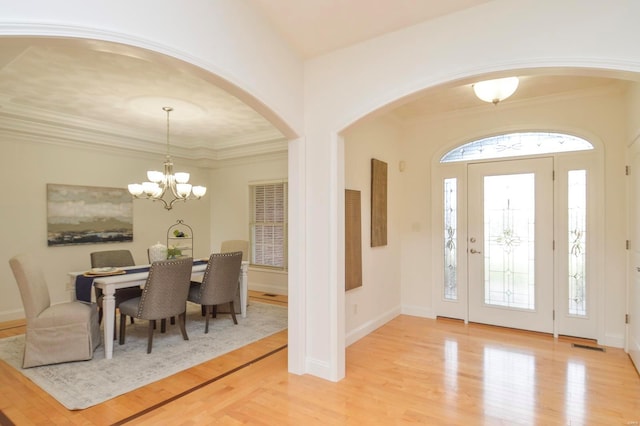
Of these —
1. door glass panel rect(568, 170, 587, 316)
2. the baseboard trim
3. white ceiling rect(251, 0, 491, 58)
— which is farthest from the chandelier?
door glass panel rect(568, 170, 587, 316)

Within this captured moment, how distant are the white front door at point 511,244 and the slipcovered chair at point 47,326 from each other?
14.6 feet

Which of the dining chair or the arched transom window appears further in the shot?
the dining chair

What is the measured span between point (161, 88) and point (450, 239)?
160 inches

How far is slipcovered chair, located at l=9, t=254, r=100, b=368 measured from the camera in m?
3.23

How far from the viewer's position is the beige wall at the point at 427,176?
3.85m

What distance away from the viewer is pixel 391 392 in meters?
2.83

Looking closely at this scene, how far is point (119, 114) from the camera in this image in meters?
4.92

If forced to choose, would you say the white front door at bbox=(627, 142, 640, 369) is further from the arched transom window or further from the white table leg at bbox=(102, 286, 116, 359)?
the white table leg at bbox=(102, 286, 116, 359)

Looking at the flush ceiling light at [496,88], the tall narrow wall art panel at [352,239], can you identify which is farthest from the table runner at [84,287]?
the flush ceiling light at [496,88]

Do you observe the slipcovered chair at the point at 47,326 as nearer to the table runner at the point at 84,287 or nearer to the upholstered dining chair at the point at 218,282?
the table runner at the point at 84,287

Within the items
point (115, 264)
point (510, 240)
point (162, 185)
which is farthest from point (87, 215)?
point (510, 240)

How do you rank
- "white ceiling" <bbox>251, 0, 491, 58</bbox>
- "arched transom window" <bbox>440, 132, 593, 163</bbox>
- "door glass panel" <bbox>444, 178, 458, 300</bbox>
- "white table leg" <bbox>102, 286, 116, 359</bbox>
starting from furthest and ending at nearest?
"door glass panel" <bbox>444, 178, 458, 300</bbox> < "arched transom window" <bbox>440, 132, 593, 163</bbox> < "white table leg" <bbox>102, 286, 116, 359</bbox> < "white ceiling" <bbox>251, 0, 491, 58</bbox>

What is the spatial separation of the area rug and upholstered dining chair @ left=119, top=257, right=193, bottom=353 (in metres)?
0.24

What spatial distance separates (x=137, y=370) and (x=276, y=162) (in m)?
4.20
